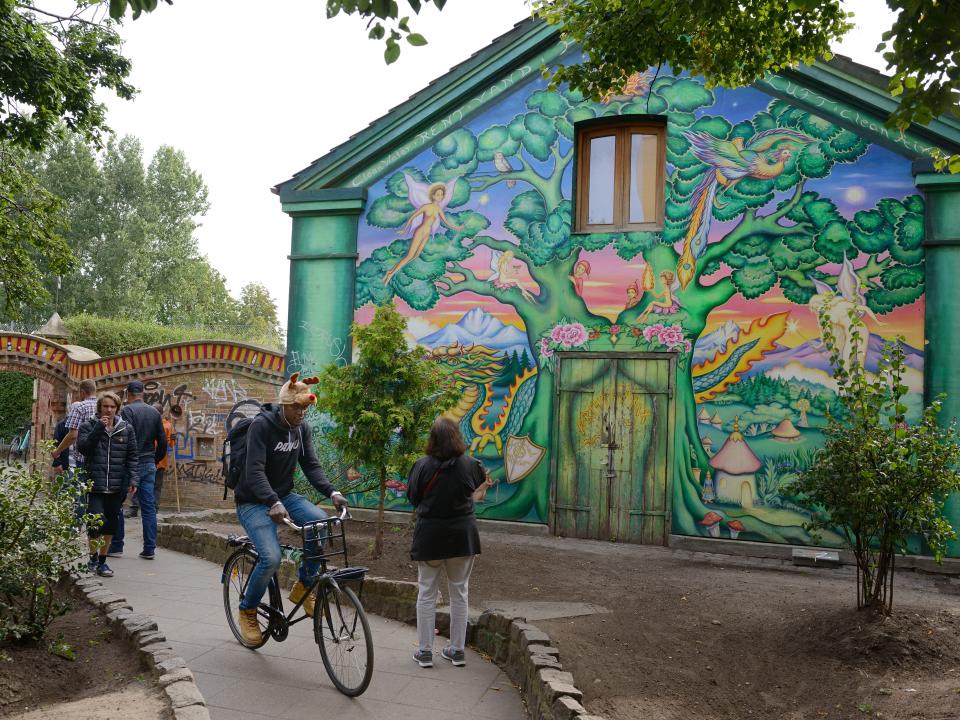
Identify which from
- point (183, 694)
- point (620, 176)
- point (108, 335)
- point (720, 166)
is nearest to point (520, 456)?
point (620, 176)

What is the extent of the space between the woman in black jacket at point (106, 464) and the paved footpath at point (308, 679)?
127 centimetres

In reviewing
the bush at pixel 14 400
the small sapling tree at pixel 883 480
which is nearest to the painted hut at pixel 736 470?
the small sapling tree at pixel 883 480

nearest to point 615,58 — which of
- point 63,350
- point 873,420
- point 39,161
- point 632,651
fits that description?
point 873,420

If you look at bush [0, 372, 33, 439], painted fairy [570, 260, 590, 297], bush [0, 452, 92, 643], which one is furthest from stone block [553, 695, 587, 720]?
bush [0, 372, 33, 439]

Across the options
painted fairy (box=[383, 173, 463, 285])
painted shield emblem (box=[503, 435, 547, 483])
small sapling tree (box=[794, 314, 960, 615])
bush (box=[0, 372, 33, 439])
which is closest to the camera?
small sapling tree (box=[794, 314, 960, 615])

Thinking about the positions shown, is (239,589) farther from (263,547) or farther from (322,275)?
(322,275)

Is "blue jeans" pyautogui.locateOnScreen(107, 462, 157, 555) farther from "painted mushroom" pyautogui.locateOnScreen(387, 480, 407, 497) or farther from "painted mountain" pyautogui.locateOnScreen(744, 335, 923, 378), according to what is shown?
"painted mountain" pyautogui.locateOnScreen(744, 335, 923, 378)

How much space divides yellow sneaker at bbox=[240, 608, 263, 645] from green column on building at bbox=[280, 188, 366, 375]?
703 centimetres

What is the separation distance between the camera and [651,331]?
36.5 ft

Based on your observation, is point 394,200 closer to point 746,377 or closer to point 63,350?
point 746,377

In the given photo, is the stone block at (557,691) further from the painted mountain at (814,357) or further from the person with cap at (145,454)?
the painted mountain at (814,357)

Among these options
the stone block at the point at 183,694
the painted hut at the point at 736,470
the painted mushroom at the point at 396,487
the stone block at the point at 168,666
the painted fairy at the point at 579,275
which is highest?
the painted fairy at the point at 579,275

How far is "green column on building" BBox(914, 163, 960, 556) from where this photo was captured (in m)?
9.91

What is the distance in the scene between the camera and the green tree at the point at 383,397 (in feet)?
29.1
